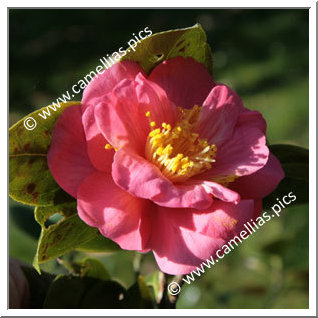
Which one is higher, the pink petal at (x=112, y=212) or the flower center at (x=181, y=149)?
the flower center at (x=181, y=149)

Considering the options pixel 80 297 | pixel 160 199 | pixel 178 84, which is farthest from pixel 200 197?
pixel 80 297

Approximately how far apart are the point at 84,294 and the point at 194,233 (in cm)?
22

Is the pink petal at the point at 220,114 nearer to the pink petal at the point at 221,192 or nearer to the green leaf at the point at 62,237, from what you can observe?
the pink petal at the point at 221,192

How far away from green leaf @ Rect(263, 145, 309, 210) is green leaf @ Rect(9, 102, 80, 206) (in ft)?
0.86

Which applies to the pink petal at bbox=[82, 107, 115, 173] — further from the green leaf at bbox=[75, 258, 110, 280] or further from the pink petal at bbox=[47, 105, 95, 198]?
the green leaf at bbox=[75, 258, 110, 280]

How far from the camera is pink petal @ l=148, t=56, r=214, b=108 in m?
0.58

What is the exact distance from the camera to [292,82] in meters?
2.19

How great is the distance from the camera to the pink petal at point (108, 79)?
21.6 inches

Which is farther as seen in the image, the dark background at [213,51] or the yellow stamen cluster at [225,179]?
the dark background at [213,51]

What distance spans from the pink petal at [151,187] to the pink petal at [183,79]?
10 centimetres

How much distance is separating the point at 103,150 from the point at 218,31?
1.98 metres

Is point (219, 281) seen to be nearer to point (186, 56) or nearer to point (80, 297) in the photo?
point (80, 297)

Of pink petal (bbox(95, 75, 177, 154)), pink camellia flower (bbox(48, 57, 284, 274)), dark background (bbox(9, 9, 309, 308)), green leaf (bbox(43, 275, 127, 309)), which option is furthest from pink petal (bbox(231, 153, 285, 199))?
dark background (bbox(9, 9, 309, 308))

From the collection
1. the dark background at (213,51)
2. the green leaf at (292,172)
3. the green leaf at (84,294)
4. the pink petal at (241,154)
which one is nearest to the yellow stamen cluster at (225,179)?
the pink petal at (241,154)
